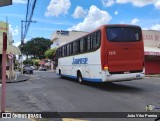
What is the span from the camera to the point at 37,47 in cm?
13200

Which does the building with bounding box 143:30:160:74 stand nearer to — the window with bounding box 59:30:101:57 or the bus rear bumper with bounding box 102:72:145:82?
the window with bounding box 59:30:101:57

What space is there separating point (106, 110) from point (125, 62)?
7.26 m

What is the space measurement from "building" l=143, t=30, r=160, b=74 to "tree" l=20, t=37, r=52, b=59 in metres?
83.5

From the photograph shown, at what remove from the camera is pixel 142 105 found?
43.7ft

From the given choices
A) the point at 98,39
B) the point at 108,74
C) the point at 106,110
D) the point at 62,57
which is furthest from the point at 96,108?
the point at 62,57

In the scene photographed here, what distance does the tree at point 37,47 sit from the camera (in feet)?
433

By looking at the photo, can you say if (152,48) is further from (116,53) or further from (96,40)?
(116,53)

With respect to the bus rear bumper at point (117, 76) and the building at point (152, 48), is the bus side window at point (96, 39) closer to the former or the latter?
the bus rear bumper at point (117, 76)

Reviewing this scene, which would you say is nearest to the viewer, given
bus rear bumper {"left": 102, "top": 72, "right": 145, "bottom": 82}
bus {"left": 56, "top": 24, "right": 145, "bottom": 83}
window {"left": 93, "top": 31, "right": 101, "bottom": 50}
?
bus rear bumper {"left": 102, "top": 72, "right": 145, "bottom": 82}

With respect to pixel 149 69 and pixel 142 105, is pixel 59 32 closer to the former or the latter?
pixel 149 69

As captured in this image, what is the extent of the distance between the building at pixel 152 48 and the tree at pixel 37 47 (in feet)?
274

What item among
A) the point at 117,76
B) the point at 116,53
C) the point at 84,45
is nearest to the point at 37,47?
the point at 84,45

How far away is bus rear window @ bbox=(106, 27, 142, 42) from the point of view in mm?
19328

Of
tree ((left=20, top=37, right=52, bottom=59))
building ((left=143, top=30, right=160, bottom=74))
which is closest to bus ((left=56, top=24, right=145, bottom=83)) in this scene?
building ((left=143, top=30, right=160, bottom=74))
